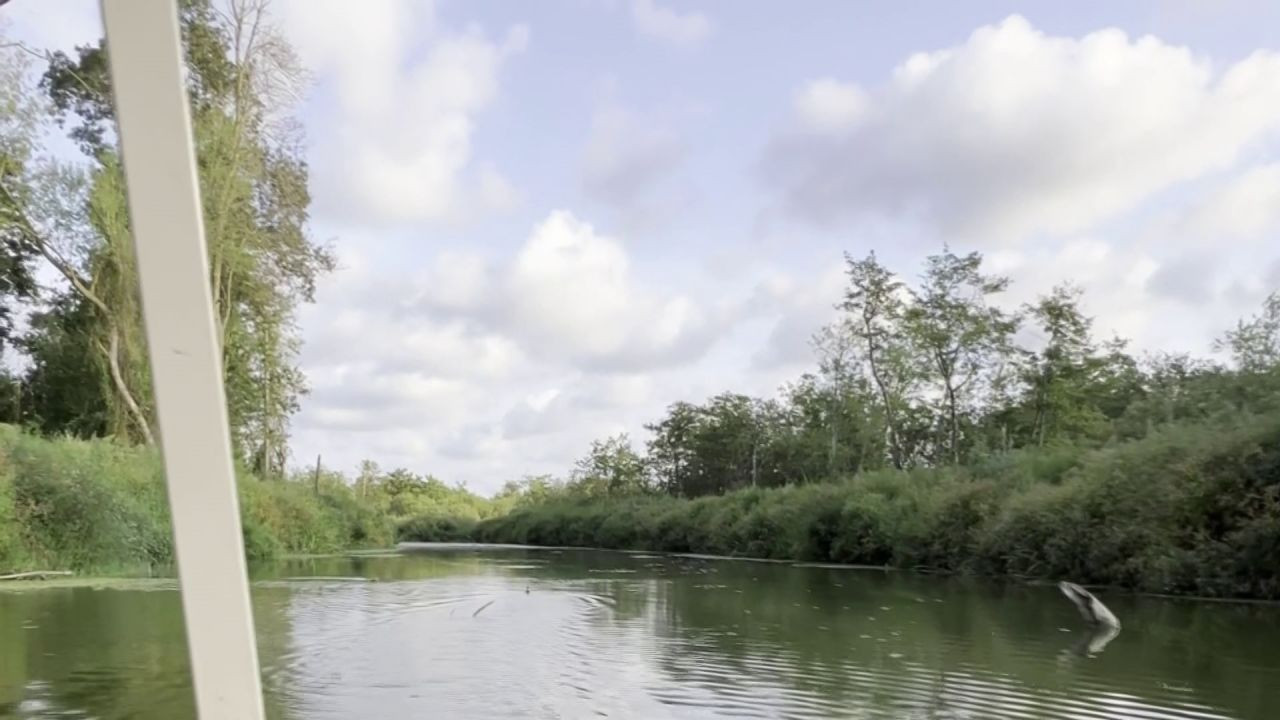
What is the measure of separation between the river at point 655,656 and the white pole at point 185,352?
3.41 metres

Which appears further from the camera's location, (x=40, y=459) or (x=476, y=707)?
(x=40, y=459)

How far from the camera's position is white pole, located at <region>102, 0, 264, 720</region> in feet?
2.98

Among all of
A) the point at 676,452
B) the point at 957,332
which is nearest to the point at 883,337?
the point at 957,332

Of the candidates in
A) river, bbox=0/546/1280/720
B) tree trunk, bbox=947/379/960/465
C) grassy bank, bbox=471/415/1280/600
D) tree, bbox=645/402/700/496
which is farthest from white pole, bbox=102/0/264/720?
tree, bbox=645/402/700/496

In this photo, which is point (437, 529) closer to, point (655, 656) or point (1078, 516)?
point (1078, 516)

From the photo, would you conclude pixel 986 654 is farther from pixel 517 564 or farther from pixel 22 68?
pixel 517 564

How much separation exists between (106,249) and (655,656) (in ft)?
28.7

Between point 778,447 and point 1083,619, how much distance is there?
25.8 m

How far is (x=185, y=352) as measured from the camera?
0.92 m

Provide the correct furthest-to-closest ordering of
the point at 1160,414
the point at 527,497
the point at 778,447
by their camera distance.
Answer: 1. the point at 527,497
2. the point at 778,447
3. the point at 1160,414

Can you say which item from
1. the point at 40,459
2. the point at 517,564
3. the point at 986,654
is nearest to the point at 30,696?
the point at 986,654

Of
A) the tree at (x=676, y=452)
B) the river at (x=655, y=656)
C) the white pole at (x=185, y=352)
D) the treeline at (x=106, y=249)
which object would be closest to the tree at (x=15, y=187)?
the treeline at (x=106, y=249)

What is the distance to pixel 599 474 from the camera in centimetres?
4416

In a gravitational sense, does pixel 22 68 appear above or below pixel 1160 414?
above
